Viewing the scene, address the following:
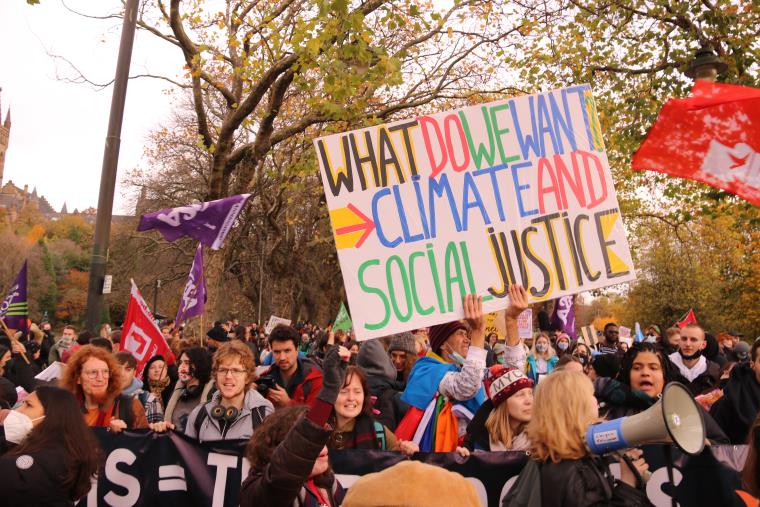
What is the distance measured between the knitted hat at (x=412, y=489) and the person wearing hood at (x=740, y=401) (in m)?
3.56

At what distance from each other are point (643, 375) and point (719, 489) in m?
0.71

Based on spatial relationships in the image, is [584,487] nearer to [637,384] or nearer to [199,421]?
[637,384]

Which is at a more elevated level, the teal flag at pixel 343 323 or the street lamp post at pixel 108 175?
the street lamp post at pixel 108 175

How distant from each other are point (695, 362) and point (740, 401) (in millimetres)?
2954

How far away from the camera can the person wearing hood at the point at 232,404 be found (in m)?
4.45

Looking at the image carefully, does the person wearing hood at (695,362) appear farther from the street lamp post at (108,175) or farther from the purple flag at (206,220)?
the street lamp post at (108,175)

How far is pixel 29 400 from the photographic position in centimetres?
364

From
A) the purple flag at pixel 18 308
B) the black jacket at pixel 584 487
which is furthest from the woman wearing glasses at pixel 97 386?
the purple flag at pixel 18 308

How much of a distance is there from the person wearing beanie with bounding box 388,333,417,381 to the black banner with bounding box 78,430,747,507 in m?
2.38

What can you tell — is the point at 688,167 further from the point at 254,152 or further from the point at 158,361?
the point at 254,152

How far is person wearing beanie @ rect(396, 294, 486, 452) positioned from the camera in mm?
4105

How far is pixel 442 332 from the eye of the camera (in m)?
4.76

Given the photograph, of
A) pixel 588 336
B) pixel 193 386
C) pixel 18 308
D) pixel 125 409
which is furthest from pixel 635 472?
pixel 588 336

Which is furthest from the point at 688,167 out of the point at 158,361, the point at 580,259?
the point at 158,361
